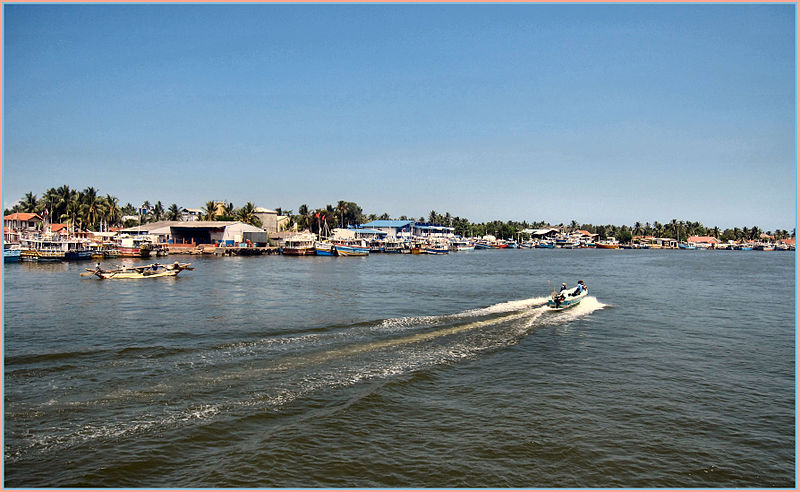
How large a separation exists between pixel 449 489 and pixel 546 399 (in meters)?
5.83

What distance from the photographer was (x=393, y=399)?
15422 millimetres

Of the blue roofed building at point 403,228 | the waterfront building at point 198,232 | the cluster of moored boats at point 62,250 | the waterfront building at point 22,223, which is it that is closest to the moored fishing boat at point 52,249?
the cluster of moored boats at point 62,250

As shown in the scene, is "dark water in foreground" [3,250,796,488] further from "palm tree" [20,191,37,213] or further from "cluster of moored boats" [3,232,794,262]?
"palm tree" [20,191,37,213]

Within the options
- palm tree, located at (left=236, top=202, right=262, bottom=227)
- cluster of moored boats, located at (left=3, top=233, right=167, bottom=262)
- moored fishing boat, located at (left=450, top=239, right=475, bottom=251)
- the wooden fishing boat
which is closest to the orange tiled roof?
cluster of moored boats, located at (left=3, top=233, right=167, bottom=262)

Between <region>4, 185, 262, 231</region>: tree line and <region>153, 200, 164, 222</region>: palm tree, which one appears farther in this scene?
<region>153, 200, 164, 222</region>: palm tree

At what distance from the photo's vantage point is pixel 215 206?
12406 centimetres

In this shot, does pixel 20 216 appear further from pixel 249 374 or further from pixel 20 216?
pixel 249 374

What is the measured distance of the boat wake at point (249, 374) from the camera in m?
13.2

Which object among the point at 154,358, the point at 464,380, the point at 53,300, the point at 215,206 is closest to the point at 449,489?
the point at 464,380

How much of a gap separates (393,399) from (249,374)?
4908 mm

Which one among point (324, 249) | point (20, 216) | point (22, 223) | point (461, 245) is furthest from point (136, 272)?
point (461, 245)

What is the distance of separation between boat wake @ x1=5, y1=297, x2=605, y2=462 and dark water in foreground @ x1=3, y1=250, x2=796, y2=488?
0.25 feet

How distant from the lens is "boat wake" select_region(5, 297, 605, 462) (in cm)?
1316

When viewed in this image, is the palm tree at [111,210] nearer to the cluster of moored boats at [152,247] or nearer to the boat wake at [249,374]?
the cluster of moored boats at [152,247]
